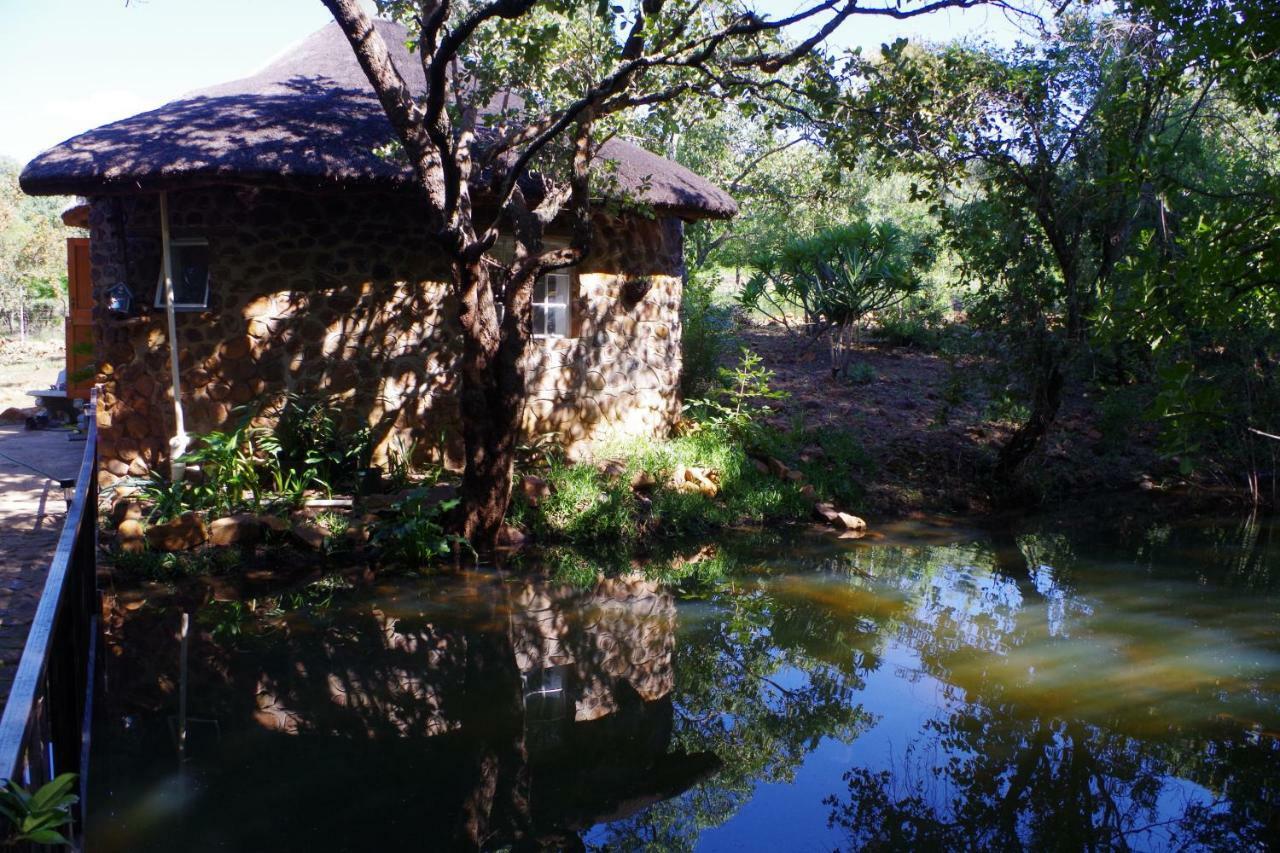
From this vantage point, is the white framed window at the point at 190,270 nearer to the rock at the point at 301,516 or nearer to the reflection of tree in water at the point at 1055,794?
the rock at the point at 301,516

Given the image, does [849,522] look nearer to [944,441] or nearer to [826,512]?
[826,512]

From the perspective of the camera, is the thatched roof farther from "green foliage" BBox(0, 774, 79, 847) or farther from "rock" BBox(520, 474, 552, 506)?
"green foliage" BBox(0, 774, 79, 847)

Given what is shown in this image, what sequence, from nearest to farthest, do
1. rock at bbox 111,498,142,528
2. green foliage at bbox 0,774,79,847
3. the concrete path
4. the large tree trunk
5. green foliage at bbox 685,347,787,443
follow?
green foliage at bbox 0,774,79,847, the concrete path, the large tree trunk, rock at bbox 111,498,142,528, green foliage at bbox 685,347,787,443

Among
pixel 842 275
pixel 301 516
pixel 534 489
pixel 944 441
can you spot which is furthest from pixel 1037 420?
pixel 301 516

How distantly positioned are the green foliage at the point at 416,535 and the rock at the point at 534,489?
2.25ft

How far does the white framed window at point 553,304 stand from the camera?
8.96 metres

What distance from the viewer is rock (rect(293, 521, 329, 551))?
277 inches

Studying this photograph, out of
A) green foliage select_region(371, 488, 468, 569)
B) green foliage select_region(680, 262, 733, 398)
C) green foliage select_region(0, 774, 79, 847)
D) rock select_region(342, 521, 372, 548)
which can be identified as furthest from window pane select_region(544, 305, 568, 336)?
green foliage select_region(0, 774, 79, 847)

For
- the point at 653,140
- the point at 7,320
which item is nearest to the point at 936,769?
the point at 653,140

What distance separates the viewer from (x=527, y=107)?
8.02m

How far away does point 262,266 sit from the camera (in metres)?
7.86

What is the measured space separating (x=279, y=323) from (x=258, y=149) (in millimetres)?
1392

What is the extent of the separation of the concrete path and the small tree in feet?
26.2

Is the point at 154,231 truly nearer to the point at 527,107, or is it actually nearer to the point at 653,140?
the point at 527,107
